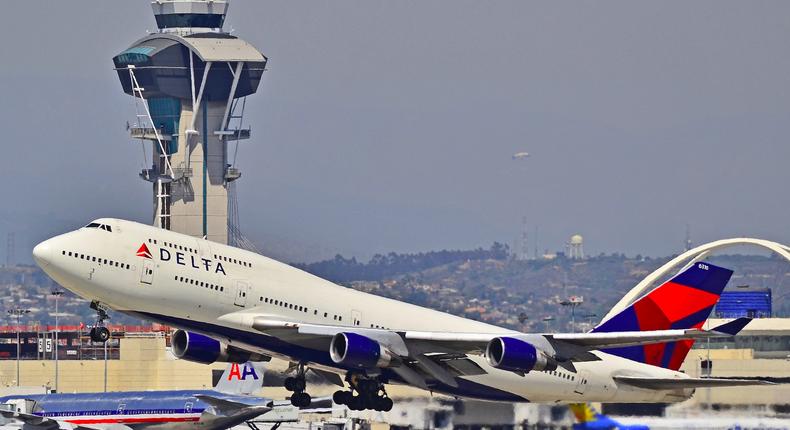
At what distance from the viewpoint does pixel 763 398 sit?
250 feet

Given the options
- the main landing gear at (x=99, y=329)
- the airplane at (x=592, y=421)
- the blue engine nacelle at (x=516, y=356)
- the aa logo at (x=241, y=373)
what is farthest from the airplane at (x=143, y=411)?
the blue engine nacelle at (x=516, y=356)

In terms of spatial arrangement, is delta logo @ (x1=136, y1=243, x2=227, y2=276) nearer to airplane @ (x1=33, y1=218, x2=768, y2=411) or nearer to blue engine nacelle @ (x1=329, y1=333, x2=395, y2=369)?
airplane @ (x1=33, y1=218, x2=768, y2=411)

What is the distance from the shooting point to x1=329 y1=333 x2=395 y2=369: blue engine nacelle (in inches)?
2566

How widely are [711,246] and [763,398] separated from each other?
7466 cm

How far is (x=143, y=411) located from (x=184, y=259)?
30.0 m

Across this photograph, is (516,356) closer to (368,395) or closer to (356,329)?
(356,329)

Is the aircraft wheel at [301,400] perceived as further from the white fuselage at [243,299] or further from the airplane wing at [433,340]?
the airplane wing at [433,340]

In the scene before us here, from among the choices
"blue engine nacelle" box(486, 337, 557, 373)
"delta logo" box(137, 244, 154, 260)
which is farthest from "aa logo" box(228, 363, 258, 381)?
"delta logo" box(137, 244, 154, 260)

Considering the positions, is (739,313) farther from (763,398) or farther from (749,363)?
(763,398)

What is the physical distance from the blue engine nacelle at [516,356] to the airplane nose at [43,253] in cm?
1742

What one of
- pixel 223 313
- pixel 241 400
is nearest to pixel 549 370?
pixel 223 313

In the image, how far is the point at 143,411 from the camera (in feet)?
302

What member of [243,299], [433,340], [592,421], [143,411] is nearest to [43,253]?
[243,299]

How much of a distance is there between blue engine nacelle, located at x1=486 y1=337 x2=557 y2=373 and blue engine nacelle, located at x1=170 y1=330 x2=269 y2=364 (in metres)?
11.6
